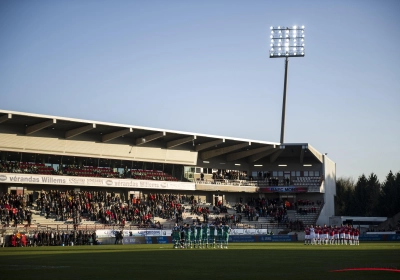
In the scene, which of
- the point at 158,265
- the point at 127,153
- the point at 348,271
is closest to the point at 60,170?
the point at 127,153

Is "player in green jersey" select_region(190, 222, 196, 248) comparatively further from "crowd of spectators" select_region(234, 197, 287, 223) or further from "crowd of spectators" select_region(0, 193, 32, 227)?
"crowd of spectators" select_region(234, 197, 287, 223)

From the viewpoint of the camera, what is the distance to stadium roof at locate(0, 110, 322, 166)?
62.7m

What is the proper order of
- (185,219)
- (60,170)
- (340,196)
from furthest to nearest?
(340,196) < (185,219) < (60,170)

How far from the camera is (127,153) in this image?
73812 millimetres

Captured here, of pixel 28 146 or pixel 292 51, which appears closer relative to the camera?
pixel 28 146

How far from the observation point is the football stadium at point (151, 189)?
176 ft

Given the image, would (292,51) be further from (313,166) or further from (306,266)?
Result: (306,266)

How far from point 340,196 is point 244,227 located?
219 ft

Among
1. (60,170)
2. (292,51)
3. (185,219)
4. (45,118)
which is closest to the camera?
(45,118)

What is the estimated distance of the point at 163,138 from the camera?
76.7 m

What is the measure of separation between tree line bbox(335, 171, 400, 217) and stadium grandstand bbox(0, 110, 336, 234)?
2334cm

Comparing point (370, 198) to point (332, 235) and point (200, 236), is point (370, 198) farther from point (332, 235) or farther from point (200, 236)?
point (200, 236)

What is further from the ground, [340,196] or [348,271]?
[340,196]

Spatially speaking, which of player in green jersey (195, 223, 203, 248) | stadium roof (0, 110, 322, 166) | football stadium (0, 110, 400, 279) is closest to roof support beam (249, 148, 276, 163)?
stadium roof (0, 110, 322, 166)
